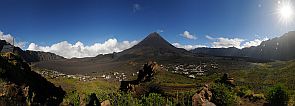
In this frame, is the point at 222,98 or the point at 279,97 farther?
the point at 279,97

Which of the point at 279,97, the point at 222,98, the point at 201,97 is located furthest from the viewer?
the point at 279,97

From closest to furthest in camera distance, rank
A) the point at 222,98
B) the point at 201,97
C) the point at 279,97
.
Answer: the point at 201,97 < the point at 222,98 < the point at 279,97

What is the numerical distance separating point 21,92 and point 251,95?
4206 inches

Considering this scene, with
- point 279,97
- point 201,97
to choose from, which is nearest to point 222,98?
point 201,97

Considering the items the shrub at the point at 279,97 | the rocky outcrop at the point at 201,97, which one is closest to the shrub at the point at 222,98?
the rocky outcrop at the point at 201,97

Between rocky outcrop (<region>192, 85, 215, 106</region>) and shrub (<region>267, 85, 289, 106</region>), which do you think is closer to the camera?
rocky outcrop (<region>192, 85, 215, 106</region>)

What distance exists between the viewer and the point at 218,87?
6718 inches

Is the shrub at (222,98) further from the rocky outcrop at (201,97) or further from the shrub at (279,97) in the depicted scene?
the shrub at (279,97)

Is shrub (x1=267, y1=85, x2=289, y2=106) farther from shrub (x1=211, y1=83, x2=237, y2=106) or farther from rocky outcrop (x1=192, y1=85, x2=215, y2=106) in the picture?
rocky outcrop (x1=192, y1=85, x2=215, y2=106)

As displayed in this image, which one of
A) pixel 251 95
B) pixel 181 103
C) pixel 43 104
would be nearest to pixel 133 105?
pixel 181 103

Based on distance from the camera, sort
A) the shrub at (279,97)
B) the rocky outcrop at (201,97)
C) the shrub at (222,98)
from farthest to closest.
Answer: the shrub at (279,97)
the shrub at (222,98)
the rocky outcrop at (201,97)

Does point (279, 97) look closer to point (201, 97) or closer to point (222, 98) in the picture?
point (222, 98)

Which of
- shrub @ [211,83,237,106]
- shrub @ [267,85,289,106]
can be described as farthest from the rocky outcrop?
shrub @ [267,85,289,106]

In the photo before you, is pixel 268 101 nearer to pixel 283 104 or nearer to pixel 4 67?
pixel 283 104
